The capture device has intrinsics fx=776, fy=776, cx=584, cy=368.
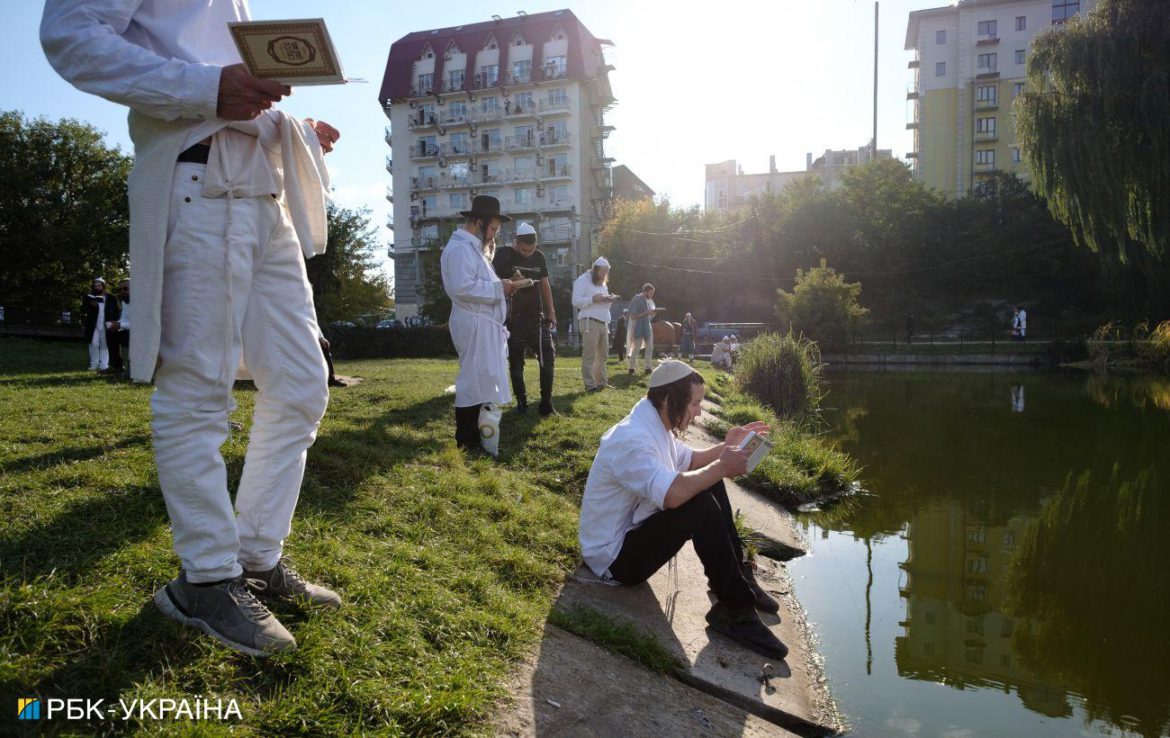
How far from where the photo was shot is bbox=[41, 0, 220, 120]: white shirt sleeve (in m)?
2.17

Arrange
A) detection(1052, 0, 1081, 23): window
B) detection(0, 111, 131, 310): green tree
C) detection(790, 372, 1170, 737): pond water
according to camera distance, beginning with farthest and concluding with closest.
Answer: detection(1052, 0, 1081, 23): window, detection(0, 111, 131, 310): green tree, detection(790, 372, 1170, 737): pond water

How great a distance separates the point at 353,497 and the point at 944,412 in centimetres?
1277

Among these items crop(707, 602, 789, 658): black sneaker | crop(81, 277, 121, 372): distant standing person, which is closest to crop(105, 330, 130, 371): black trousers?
crop(81, 277, 121, 372): distant standing person

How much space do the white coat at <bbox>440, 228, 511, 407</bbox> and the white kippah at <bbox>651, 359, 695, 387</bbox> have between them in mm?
2052

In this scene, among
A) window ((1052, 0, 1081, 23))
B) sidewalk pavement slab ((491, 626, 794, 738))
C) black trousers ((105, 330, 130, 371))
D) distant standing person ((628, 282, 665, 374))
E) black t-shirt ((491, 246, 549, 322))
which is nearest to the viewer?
sidewalk pavement slab ((491, 626, 794, 738))

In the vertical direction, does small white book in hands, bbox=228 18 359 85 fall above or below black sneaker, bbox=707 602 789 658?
above

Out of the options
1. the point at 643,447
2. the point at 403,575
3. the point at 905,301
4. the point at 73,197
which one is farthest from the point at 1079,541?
the point at 905,301

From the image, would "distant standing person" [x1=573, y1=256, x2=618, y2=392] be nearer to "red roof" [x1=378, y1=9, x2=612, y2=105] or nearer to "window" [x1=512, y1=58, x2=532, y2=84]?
"red roof" [x1=378, y1=9, x2=612, y2=105]

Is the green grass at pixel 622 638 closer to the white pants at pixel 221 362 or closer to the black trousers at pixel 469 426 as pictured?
the white pants at pixel 221 362

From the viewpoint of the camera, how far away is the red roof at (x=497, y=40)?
5934 centimetres

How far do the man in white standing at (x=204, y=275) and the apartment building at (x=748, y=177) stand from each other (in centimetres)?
8831

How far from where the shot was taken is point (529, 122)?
60938 millimetres

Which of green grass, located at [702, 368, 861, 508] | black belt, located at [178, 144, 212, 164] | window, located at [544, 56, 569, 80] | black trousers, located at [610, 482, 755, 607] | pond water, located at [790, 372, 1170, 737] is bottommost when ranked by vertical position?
pond water, located at [790, 372, 1170, 737]

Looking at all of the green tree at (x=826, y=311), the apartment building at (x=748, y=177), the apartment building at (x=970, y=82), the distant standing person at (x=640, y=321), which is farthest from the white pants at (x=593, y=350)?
the apartment building at (x=748, y=177)
